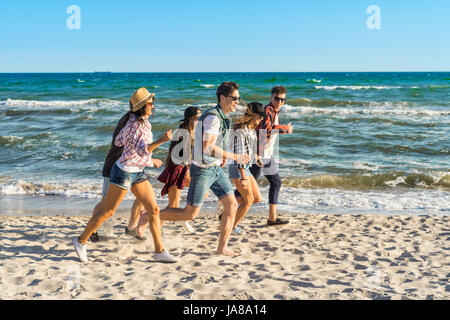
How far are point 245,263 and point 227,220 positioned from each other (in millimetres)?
485

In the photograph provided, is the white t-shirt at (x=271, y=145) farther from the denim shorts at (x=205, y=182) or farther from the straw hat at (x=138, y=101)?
the straw hat at (x=138, y=101)

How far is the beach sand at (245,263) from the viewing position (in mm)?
3957

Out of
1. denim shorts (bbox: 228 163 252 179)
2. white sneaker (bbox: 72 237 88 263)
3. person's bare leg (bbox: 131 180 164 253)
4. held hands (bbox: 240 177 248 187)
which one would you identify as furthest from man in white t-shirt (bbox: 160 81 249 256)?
white sneaker (bbox: 72 237 88 263)

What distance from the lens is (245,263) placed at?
4789mm

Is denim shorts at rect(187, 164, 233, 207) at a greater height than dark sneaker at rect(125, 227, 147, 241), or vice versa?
denim shorts at rect(187, 164, 233, 207)

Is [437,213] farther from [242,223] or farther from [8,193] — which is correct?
[8,193]

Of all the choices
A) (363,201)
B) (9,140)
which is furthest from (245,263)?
(9,140)

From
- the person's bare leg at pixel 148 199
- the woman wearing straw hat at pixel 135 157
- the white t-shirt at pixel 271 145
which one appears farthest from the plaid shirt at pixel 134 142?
the white t-shirt at pixel 271 145

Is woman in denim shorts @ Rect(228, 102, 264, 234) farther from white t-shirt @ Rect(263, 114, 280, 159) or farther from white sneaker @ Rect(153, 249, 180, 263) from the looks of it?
white sneaker @ Rect(153, 249, 180, 263)

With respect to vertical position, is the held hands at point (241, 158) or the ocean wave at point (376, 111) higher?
the ocean wave at point (376, 111)

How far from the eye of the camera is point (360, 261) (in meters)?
4.89

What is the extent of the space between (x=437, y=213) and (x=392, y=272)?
3.41 metres

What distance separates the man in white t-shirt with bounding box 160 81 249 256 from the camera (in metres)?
4.18

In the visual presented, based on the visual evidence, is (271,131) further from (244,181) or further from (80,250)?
(80,250)
